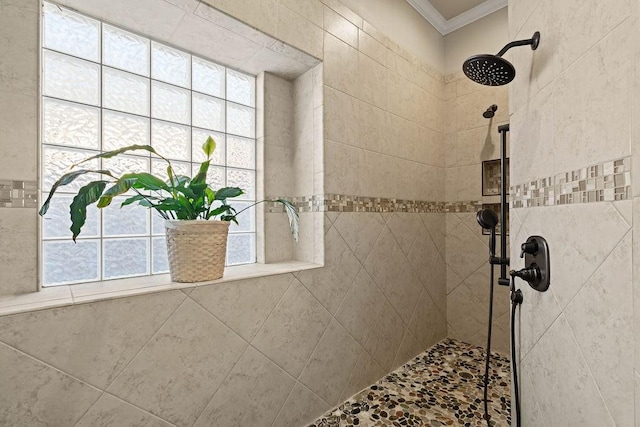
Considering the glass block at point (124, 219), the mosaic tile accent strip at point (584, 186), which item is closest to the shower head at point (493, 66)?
the mosaic tile accent strip at point (584, 186)

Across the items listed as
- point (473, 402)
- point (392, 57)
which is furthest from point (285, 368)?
point (392, 57)

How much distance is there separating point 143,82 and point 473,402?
2.35 metres

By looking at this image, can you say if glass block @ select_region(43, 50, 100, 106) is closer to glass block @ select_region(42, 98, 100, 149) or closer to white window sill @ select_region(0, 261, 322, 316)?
glass block @ select_region(42, 98, 100, 149)

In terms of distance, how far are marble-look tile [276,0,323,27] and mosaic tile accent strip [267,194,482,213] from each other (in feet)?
3.03

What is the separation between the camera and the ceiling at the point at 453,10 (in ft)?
6.96

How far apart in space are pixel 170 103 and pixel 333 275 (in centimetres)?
119

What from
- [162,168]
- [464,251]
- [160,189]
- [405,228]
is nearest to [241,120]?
[162,168]

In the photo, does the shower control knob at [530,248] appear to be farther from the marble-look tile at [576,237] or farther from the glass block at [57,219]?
the glass block at [57,219]

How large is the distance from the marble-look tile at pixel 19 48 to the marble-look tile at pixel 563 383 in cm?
177

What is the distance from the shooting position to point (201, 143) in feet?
4.81

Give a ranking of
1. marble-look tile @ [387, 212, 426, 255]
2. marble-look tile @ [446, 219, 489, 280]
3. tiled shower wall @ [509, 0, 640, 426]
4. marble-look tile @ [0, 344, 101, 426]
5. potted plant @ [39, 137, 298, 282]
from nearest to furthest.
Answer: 1. tiled shower wall @ [509, 0, 640, 426]
2. marble-look tile @ [0, 344, 101, 426]
3. potted plant @ [39, 137, 298, 282]
4. marble-look tile @ [387, 212, 426, 255]
5. marble-look tile @ [446, 219, 489, 280]

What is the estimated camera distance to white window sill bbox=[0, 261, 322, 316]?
835mm

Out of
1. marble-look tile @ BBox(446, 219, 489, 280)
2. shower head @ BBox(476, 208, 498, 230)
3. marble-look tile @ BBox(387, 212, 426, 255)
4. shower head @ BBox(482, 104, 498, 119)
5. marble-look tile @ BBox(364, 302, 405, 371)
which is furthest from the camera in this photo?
marble-look tile @ BBox(446, 219, 489, 280)

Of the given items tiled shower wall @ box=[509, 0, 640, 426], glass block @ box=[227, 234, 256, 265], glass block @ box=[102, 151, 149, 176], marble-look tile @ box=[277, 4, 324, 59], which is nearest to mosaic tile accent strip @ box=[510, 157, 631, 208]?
tiled shower wall @ box=[509, 0, 640, 426]
